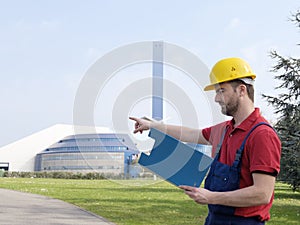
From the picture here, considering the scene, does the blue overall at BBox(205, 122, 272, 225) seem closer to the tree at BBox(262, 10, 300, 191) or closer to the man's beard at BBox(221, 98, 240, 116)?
the man's beard at BBox(221, 98, 240, 116)

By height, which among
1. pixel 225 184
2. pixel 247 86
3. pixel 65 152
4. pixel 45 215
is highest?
pixel 65 152

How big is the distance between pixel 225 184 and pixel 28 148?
92486 mm

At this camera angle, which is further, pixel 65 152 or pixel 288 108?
pixel 65 152

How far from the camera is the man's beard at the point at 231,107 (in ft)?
8.58

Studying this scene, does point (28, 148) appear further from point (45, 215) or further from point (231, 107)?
point (231, 107)

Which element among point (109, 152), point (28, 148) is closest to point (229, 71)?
point (109, 152)

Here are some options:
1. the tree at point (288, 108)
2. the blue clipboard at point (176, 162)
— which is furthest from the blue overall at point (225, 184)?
the tree at point (288, 108)

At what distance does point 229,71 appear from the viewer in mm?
2629

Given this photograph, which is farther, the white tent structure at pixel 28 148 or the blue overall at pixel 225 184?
the white tent structure at pixel 28 148

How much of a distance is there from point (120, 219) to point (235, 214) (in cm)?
881

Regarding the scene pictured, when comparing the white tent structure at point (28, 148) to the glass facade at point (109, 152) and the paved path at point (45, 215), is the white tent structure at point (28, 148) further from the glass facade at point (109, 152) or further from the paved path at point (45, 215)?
the glass facade at point (109, 152)

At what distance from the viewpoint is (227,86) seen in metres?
2.62

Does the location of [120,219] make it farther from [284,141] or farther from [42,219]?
[284,141]

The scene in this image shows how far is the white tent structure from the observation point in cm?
8881
